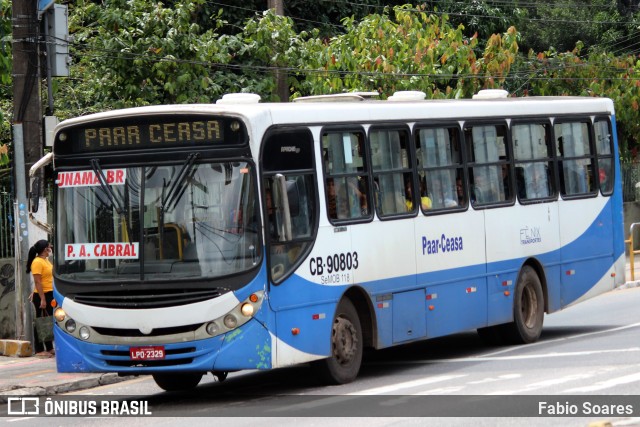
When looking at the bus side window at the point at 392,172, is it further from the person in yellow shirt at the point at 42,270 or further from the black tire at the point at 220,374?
the person in yellow shirt at the point at 42,270

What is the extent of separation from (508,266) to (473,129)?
1.86 m

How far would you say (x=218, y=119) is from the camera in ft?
42.7

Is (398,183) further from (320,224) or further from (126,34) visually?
(126,34)

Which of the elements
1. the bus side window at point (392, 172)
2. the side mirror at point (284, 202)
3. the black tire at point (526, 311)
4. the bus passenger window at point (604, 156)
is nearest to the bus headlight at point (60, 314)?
the side mirror at point (284, 202)

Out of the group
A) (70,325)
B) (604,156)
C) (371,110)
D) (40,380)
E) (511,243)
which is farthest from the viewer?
(604,156)

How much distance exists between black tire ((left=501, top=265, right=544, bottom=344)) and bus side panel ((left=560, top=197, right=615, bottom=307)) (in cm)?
77

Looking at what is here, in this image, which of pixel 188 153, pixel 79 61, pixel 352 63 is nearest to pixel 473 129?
pixel 188 153

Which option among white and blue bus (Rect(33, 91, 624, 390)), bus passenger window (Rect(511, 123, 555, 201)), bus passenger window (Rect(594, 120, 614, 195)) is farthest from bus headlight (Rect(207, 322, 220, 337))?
bus passenger window (Rect(594, 120, 614, 195))

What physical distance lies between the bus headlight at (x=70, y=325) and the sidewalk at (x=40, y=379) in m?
1.91

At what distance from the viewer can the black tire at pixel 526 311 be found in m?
17.2

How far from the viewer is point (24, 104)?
1841 cm

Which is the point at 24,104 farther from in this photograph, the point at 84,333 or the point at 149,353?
the point at 149,353

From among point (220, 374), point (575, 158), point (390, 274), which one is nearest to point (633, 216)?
point (575, 158)

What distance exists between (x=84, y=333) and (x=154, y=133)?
2.13 metres
